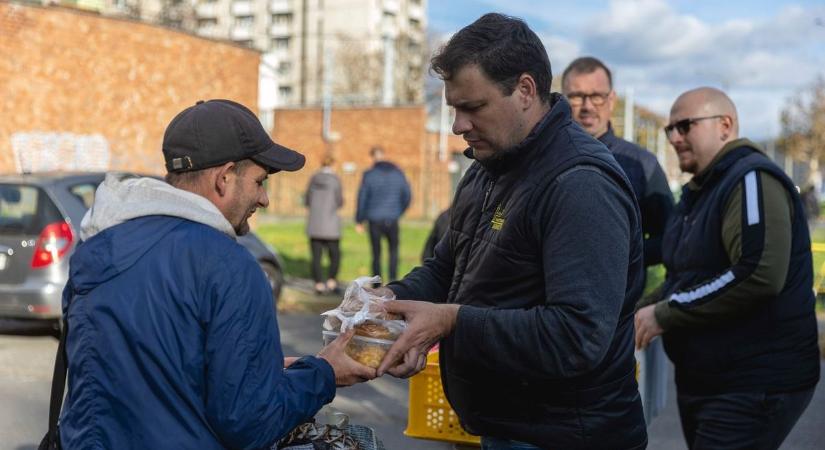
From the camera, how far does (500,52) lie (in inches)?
96.7

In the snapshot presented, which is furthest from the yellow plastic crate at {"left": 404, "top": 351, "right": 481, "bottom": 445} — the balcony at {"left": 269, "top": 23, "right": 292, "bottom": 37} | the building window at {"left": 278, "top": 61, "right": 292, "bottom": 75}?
the balcony at {"left": 269, "top": 23, "right": 292, "bottom": 37}

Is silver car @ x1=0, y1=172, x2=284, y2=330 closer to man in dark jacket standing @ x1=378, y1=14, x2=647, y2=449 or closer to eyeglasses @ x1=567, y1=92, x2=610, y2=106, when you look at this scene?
eyeglasses @ x1=567, y1=92, x2=610, y2=106

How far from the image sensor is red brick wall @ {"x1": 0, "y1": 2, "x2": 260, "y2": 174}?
63.8 ft

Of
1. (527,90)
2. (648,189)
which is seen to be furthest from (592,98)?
(527,90)

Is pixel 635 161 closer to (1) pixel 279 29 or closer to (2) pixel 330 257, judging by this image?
(2) pixel 330 257

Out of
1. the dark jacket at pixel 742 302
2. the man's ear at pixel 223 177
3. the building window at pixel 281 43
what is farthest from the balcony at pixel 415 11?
the man's ear at pixel 223 177

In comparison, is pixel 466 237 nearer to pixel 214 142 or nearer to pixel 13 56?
pixel 214 142

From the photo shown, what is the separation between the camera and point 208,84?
2320 cm

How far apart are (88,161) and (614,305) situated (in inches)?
793

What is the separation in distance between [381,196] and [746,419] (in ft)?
34.8

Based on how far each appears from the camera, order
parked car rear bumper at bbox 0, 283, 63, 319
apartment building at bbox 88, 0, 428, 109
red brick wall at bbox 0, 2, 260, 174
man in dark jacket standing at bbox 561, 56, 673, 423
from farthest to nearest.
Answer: apartment building at bbox 88, 0, 428, 109, red brick wall at bbox 0, 2, 260, 174, parked car rear bumper at bbox 0, 283, 63, 319, man in dark jacket standing at bbox 561, 56, 673, 423

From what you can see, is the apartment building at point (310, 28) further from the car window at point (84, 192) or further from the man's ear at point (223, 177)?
the man's ear at point (223, 177)

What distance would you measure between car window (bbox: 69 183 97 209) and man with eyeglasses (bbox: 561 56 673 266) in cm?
570

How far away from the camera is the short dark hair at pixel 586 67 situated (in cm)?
539
